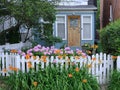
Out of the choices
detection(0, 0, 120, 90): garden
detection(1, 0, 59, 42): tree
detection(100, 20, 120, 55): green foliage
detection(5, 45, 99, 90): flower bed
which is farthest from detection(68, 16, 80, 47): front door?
detection(5, 45, 99, 90): flower bed

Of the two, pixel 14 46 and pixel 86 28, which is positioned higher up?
pixel 86 28

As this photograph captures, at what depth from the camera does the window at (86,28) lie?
71.7 ft

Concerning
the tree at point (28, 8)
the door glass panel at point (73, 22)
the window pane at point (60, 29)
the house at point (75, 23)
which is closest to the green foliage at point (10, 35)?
the house at point (75, 23)

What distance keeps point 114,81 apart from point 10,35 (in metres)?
11.9

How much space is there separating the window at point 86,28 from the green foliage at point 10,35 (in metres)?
5.18

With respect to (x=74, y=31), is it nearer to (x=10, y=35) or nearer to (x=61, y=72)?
(x=10, y=35)

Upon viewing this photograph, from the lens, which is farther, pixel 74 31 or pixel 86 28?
pixel 74 31

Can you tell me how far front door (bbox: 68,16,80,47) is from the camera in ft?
72.7

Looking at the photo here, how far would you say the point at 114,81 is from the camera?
841 cm

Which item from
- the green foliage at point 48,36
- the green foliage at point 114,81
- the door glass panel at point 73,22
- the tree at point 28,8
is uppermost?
the tree at point 28,8

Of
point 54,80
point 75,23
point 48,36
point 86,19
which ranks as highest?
point 86,19

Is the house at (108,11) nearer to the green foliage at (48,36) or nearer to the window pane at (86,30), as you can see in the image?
the window pane at (86,30)

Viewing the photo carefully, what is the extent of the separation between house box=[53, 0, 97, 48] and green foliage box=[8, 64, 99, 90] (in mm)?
13188

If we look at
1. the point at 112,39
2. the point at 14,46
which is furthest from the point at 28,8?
the point at 112,39
